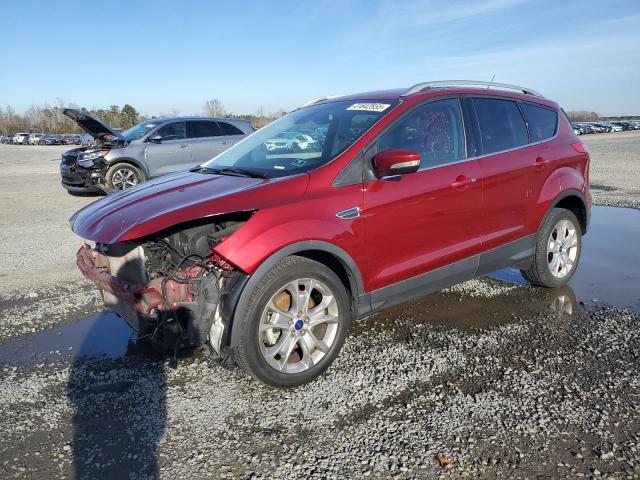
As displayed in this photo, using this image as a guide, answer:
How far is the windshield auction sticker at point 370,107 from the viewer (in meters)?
3.96

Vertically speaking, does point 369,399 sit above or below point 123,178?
below

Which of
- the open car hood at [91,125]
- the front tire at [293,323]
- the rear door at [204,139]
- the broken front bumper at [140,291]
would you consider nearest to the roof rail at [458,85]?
the front tire at [293,323]

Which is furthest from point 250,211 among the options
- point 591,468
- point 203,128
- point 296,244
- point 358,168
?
point 203,128

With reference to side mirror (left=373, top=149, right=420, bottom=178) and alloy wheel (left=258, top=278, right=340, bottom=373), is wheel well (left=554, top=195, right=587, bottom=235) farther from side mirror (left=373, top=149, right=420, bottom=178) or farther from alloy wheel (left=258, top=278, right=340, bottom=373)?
alloy wheel (left=258, top=278, right=340, bottom=373)

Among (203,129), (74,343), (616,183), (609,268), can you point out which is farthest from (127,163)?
(616,183)

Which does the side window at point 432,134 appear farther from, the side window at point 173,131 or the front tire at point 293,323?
the side window at point 173,131

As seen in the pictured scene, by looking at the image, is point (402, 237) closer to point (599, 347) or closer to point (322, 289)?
point (322, 289)

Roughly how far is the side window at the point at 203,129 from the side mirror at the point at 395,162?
30.9 ft

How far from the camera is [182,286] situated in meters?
3.31

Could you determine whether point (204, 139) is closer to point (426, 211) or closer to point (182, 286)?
point (426, 211)

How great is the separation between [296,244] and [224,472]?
1.37 meters

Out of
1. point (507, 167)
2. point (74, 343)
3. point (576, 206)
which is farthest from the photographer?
point (576, 206)

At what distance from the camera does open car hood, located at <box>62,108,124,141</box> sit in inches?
380

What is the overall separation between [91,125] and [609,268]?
9.46 m
